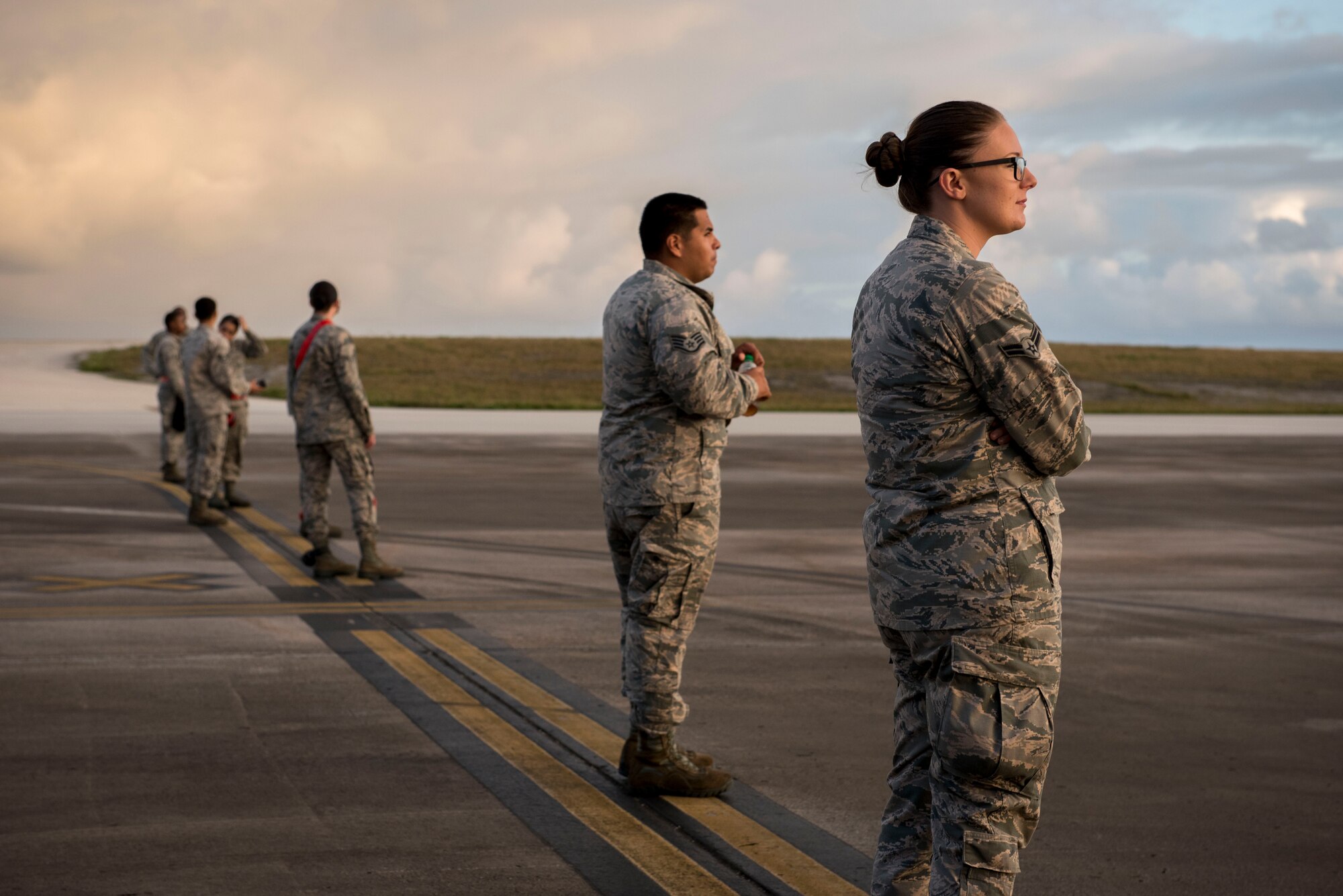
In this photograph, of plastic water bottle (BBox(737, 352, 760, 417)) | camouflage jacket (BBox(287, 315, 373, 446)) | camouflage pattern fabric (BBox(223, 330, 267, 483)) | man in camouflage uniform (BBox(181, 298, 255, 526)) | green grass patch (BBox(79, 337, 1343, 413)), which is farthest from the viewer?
green grass patch (BBox(79, 337, 1343, 413))

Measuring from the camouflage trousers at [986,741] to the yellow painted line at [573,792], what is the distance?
4.27 feet

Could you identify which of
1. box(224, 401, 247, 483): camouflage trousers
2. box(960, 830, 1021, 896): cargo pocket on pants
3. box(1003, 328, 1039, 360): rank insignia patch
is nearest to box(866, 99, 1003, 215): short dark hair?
box(1003, 328, 1039, 360): rank insignia patch

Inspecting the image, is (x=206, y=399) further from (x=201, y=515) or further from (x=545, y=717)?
(x=545, y=717)

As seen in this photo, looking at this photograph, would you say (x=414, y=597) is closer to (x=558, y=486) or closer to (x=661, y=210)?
(x=661, y=210)

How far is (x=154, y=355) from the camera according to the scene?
17453 millimetres

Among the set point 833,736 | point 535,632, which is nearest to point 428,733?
point 833,736

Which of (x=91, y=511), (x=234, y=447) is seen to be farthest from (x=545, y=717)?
(x=91, y=511)

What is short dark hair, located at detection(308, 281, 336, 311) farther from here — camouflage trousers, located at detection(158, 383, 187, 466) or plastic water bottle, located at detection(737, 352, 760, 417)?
camouflage trousers, located at detection(158, 383, 187, 466)

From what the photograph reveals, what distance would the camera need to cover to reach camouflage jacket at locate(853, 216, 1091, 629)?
2736 millimetres

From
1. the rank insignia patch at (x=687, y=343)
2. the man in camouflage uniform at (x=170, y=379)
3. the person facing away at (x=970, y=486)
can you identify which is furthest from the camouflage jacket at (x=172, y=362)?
the person facing away at (x=970, y=486)

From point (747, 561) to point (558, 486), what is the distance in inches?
245

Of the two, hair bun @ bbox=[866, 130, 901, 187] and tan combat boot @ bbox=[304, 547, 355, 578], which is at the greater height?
hair bun @ bbox=[866, 130, 901, 187]

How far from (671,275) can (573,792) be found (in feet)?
5.92

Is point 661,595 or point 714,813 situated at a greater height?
point 661,595
